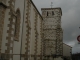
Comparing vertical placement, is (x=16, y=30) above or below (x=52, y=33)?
below

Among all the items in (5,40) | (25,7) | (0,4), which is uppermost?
(25,7)

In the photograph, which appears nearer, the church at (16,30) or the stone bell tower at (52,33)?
the church at (16,30)

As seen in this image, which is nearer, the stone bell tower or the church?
the church

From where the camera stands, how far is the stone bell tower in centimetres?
3062

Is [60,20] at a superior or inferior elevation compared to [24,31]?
superior

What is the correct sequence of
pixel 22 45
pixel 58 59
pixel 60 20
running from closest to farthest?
pixel 22 45 < pixel 58 59 < pixel 60 20

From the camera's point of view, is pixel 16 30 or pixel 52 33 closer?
pixel 16 30

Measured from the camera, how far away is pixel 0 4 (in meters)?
10.5

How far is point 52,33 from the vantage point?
3184 centimetres

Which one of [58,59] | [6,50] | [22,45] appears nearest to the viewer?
[6,50]

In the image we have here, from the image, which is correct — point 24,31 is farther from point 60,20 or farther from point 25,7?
point 60,20

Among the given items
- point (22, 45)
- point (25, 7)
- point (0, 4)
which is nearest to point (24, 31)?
point (22, 45)

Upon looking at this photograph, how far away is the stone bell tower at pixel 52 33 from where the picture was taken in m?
30.6

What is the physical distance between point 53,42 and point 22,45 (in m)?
17.1
